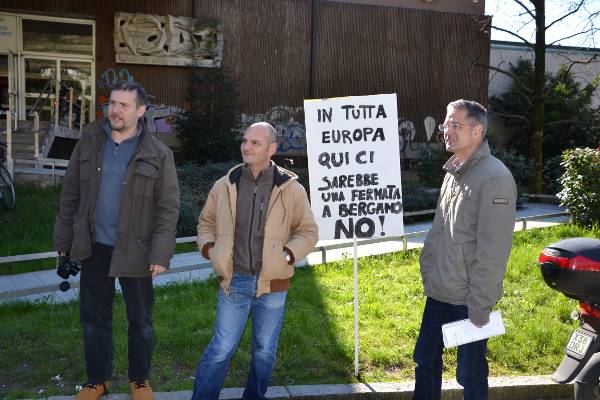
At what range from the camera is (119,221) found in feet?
13.9

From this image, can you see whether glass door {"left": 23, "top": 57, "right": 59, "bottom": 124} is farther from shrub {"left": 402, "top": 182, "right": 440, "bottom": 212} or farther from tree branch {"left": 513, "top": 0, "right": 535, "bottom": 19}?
tree branch {"left": 513, "top": 0, "right": 535, "bottom": 19}

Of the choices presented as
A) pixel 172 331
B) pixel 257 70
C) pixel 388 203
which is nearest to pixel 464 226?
pixel 388 203

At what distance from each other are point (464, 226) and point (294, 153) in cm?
1705

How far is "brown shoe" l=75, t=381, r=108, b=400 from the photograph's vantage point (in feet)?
14.5

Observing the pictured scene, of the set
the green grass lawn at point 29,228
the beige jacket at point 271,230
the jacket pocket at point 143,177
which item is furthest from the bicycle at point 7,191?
the beige jacket at point 271,230

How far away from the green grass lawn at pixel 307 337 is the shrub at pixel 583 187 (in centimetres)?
389

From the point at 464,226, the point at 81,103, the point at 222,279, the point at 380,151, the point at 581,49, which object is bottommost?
the point at 222,279

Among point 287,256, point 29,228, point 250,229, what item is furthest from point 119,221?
point 29,228

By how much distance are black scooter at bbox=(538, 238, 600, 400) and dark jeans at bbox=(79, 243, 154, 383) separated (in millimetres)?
2658

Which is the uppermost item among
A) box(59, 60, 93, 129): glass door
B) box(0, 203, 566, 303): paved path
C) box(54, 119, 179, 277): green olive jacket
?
box(59, 60, 93, 129): glass door

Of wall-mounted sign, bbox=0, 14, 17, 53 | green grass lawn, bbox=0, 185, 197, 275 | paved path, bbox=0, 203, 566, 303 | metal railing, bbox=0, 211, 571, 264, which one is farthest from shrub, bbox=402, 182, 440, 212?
wall-mounted sign, bbox=0, 14, 17, 53

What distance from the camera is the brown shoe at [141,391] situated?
4441 mm

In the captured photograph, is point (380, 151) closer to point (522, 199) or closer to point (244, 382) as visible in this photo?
point (244, 382)

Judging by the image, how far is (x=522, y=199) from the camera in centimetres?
1664
